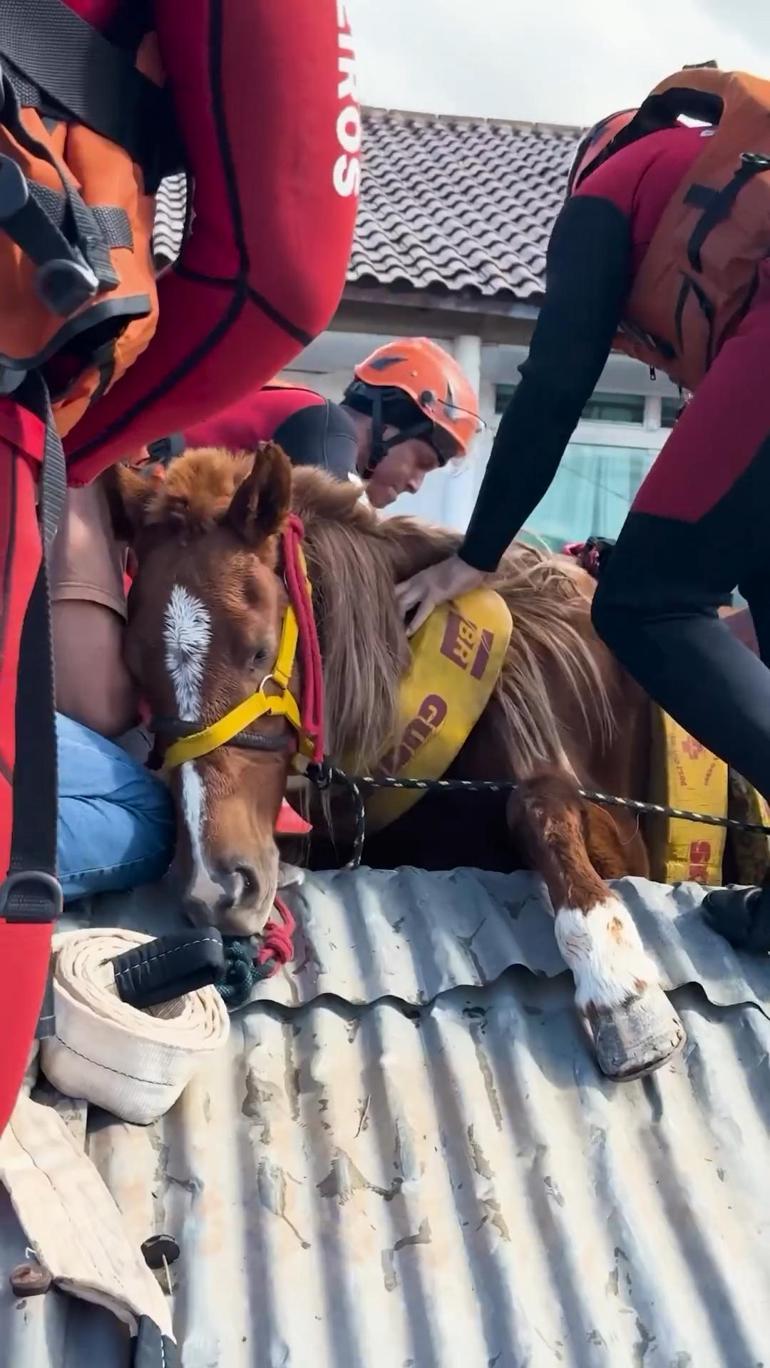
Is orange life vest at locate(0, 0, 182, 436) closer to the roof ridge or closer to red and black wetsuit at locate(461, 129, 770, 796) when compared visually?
red and black wetsuit at locate(461, 129, 770, 796)

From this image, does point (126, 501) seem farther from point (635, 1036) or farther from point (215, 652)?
point (635, 1036)

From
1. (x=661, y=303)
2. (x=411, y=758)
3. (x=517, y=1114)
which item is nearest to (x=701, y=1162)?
(x=517, y=1114)

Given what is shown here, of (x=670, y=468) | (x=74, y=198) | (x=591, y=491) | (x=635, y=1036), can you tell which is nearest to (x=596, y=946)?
(x=635, y=1036)

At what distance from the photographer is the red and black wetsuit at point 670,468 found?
1.92 m

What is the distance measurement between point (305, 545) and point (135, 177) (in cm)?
146

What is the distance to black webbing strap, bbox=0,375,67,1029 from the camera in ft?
3.09

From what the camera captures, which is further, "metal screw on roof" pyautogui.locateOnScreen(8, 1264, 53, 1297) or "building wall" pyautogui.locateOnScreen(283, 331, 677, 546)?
"building wall" pyautogui.locateOnScreen(283, 331, 677, 546)

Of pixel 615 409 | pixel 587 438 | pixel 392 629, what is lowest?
pixel 587 438

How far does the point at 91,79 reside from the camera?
Answer: 3.30 ft

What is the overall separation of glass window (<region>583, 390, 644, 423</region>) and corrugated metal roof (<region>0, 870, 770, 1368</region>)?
755cm

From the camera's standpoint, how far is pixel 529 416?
2195 mm

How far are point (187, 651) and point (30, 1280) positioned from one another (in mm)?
1181

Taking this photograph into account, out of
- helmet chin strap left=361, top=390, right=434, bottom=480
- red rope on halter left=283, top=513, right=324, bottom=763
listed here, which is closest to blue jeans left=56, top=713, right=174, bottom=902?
red rope on halter left=283, top=513, right=324, bottom=763

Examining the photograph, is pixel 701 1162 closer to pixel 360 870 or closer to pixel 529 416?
pixel 360 870
